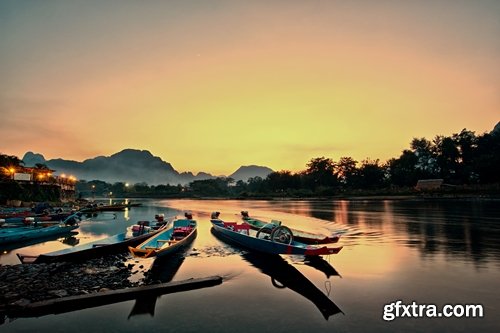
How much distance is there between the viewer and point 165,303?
11.2 meters

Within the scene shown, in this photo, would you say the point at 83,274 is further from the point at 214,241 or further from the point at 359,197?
the point at 359,197

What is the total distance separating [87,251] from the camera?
15836 mm

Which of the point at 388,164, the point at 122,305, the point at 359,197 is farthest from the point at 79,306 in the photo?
the point at 388,164

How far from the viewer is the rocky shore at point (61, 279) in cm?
1095

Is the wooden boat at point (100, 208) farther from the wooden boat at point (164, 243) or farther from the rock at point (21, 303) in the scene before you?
the rock at point (21, 303)

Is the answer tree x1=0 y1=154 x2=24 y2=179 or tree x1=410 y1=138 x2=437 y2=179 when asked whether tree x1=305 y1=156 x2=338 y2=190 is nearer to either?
tree x1=410 y1=138 x2=437 y2=179

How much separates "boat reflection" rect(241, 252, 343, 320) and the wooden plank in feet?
12.9

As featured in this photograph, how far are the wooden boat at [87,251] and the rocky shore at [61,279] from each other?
269 millimetres

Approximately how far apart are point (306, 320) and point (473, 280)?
8787 mm

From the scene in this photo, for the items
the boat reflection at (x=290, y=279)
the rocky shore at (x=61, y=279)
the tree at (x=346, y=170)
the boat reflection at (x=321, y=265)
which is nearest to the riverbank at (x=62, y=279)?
the rocky shore at (x=61, y=279)

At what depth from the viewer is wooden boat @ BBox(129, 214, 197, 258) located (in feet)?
43.5

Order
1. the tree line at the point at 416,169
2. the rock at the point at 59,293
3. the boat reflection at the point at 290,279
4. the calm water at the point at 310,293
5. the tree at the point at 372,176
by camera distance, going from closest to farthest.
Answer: the calm water at the point at 310,293 < the rock at the point at 59,293 < the boat reflection at the point at 290,279 < the tree line at the point at 416,169 < the tree at the point at 372,176

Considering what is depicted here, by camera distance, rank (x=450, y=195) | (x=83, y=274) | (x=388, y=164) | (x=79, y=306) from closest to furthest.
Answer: (x=79, y=306) → (x=83, y=274) → (x=450, y=195) → (x=388, y=164)

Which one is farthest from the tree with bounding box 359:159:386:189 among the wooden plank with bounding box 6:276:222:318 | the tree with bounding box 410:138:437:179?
the wooden plank with bounding box 6:276:222:318
